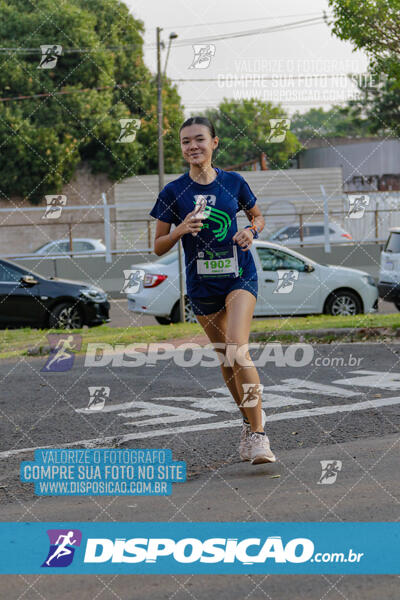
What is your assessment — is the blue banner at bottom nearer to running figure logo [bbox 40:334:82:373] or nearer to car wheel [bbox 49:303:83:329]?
running figure logo [bbox 40:334:82:373]

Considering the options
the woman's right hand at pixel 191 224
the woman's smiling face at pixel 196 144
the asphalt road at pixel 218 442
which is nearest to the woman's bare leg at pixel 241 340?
the asphalt road at pixel 218 442

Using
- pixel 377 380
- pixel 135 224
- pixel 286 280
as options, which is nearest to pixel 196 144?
pixel 377 380

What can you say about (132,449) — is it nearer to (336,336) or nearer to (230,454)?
(230,454)

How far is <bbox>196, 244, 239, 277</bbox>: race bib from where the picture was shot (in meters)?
5.54

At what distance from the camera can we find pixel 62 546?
13.7 feet

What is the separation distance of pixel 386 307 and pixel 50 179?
838 inches

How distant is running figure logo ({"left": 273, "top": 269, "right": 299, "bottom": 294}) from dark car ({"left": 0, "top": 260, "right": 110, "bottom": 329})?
3.11 meters

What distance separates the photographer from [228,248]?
554 centimetres

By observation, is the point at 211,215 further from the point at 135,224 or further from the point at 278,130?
the point at 135,224

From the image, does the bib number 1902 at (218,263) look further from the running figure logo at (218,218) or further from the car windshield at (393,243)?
the car windshield at (393,243)

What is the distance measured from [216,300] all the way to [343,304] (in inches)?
427

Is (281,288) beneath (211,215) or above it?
beneath

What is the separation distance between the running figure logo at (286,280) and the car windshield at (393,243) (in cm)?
213

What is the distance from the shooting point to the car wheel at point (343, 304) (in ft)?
53.2
